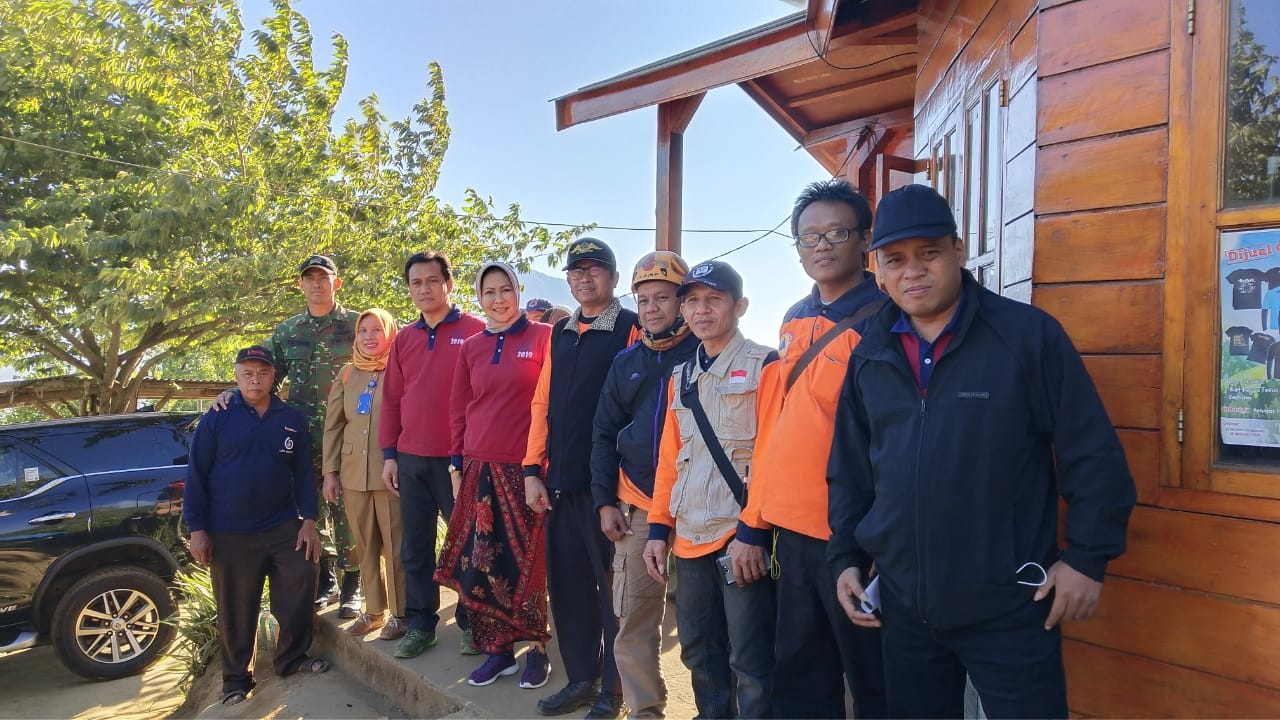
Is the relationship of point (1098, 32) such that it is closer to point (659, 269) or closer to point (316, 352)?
point (659, 269)

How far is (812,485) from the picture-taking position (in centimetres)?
230

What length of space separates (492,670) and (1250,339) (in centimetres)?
336

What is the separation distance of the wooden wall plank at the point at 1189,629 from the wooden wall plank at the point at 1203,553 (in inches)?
1.3

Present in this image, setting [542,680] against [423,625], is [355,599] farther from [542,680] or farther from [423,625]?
[542,680]

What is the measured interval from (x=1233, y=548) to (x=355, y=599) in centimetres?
483

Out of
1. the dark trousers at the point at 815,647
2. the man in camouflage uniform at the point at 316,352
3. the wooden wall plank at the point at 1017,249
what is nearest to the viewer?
the dark trousers at the point at 815,647

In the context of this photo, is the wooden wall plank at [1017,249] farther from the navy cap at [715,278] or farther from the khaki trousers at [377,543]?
the khaki trousers at [377,543]

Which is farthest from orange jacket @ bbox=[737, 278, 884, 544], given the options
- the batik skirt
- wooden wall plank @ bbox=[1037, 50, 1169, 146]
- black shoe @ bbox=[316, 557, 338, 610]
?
black shoe @ bbox=[316, 557, 338, 610]

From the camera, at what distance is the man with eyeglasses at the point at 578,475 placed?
336cm

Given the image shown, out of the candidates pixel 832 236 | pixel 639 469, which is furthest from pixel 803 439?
pixel 639 469

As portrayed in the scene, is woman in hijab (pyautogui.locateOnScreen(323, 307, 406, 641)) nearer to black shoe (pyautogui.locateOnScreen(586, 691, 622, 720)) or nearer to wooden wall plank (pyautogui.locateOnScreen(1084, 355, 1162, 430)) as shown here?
black shoe (pyautogui.locateOnScreen(586, 691, 622, 720))

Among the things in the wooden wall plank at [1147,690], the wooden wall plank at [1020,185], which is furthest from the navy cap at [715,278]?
the wooden wall plank at [1147,690]

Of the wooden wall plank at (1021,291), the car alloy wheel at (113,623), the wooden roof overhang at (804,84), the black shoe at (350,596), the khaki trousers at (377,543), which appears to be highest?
the wooden roof overhang at (804,84)

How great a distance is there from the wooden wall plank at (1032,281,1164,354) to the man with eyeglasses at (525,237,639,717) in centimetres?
172
